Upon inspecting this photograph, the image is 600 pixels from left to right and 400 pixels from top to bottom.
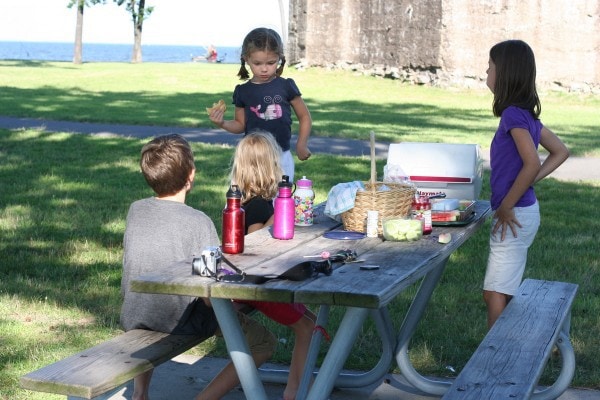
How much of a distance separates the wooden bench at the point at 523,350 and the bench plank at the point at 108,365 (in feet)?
3.37

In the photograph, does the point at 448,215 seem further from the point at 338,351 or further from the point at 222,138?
the point at 222,138

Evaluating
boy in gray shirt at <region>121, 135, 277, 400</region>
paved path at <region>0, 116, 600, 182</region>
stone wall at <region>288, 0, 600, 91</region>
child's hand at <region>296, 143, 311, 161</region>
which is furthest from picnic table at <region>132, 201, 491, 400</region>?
stone wall at <region>288, 0, 600, 91</region>

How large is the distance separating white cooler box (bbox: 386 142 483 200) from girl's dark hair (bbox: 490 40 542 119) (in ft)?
1.46

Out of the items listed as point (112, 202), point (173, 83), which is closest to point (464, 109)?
point (173, 83)

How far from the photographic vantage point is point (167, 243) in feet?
13.0

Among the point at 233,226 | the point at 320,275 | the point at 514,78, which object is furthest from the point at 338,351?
the point at 514,78

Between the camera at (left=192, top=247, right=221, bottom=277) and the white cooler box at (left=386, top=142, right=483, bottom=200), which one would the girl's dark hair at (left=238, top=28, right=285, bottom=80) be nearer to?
the white cooler box at (left=386, top=142, right=483, bottom=200)

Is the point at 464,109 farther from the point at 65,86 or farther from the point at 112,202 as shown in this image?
the point at 112,202

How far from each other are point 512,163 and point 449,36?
24670 millimetres

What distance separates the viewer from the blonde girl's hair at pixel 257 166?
455 centimetres

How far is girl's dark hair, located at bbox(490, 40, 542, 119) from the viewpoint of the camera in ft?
15.3

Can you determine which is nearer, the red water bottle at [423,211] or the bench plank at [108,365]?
the bench plank at [108,365]

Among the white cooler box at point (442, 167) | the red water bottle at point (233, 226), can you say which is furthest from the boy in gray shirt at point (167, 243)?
the white cooler box at point (442, 167)

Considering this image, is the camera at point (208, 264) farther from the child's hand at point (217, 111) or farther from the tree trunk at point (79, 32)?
the tree trunk at point (79, 32)
